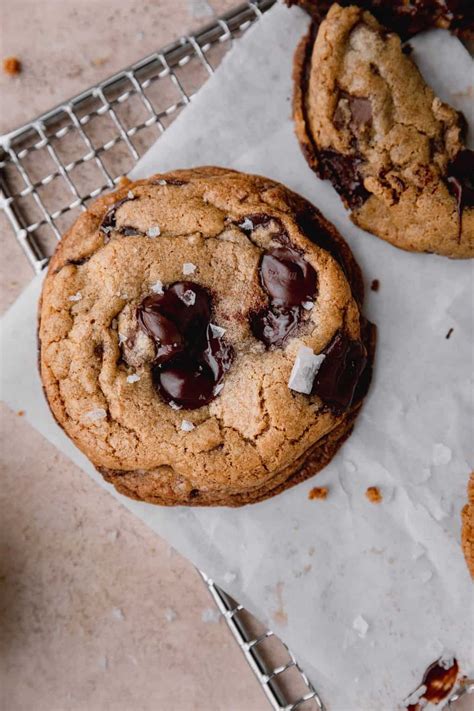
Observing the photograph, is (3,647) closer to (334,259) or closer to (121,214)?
(121,214)

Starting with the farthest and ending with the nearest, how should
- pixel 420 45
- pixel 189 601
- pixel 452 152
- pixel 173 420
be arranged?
pixel 189 601
pixel 420 45
pixel 452 152
pixel 173 420

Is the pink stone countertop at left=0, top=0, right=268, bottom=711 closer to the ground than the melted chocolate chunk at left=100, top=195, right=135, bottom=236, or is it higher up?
closer to the ground

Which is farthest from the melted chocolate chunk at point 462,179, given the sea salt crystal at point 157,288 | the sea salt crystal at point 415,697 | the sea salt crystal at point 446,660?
the sea salt crystal at point 415,697

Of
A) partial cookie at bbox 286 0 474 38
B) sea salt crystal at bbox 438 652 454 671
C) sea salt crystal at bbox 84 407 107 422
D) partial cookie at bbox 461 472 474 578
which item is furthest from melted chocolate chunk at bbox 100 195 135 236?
sea salt crystal at bbox 438 652 454 671

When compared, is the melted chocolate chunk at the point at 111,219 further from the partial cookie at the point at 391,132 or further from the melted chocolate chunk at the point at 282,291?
the partial cookie at the point at 391,132

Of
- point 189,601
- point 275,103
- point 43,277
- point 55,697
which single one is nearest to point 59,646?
point 55,697

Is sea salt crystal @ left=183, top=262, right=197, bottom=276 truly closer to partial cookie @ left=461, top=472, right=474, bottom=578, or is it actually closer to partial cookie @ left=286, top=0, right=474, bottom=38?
partial cookie @ left=286, top=0, right=474, bottom=38

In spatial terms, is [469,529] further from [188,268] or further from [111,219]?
[111,219]
